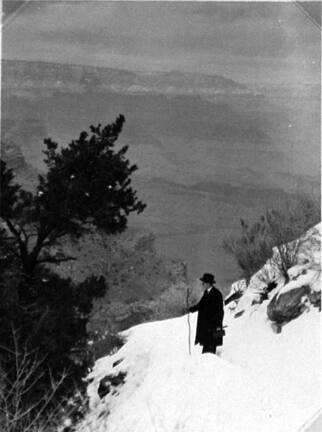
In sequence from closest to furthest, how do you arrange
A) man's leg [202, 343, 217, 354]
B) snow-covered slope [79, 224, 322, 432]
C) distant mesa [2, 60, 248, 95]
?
snow-covered slope [79, 224, 322, 432]
distant mesa [2, 60, 248, 95]
man's leg [202, 343, 217, 354]

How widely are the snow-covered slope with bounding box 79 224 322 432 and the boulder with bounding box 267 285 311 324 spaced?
34 mm

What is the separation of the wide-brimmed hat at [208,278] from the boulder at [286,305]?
0.44 m

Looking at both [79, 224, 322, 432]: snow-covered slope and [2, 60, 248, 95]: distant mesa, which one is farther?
[2, 60, 248, 95]: distant mesa

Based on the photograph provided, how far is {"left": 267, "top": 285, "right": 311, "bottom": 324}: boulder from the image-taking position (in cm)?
597

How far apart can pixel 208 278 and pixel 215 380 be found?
660mm

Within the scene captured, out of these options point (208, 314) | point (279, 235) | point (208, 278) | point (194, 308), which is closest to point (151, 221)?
point (208, 278)

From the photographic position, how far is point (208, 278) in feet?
19.2

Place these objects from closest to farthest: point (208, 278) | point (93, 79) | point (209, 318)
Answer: point (93, 79) → point (208, 278) → point (209, 318)

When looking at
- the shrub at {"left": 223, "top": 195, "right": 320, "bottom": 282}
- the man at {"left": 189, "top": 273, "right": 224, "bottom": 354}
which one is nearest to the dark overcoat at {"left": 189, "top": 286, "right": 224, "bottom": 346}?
the man at {"left": 189, "top": 273, "right": 224, "bottom": 354}

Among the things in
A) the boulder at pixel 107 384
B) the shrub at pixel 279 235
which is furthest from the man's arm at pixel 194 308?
the boulder at pixel 107 384

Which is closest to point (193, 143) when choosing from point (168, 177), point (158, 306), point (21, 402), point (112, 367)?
point (168, 177)

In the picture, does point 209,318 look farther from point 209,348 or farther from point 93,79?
point 93,79

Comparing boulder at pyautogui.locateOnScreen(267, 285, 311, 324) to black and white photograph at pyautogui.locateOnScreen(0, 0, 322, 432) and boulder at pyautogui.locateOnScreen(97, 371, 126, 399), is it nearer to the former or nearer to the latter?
black and white photograph at pyautogui.locateOnScreen(0, 0, 322, 432)

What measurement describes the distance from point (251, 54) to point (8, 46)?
5.25 ft
